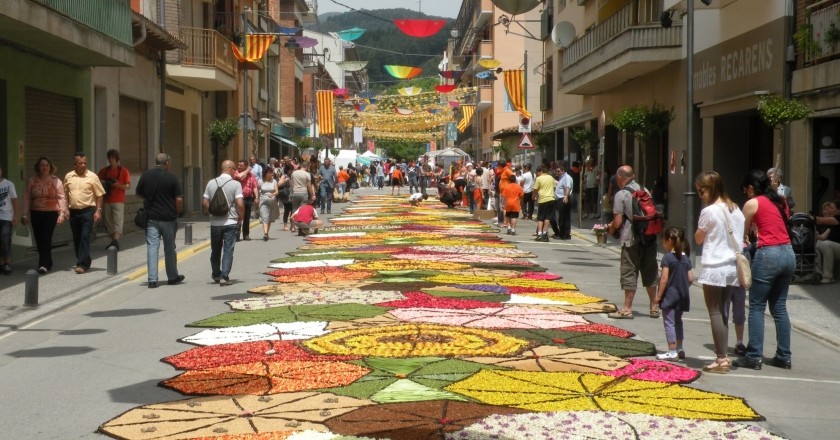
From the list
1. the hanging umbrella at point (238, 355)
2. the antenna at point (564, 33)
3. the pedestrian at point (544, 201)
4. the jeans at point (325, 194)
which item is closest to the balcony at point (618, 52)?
the antenna at point (564, 33)

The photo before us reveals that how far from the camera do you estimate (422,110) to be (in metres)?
81.9

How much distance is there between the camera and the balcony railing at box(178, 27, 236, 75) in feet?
109

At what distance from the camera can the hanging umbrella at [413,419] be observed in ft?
22.5

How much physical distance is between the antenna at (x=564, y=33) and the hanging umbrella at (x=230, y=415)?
108ft

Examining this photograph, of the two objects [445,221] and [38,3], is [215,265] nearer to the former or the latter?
[38,3]

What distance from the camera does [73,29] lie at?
19.4m

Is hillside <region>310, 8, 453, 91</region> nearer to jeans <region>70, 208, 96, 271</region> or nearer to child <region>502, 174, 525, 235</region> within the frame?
child <region>502, 174, 525, 235</region>

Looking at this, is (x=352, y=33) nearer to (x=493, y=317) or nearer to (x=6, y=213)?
(x=6, y=213)

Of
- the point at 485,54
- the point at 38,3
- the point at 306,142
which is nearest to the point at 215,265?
the point at 38,3

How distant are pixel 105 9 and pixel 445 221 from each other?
13880 mm

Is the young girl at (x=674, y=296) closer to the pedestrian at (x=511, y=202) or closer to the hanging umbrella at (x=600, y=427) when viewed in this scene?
A: the hanging umbrella at (x=600, y=427)

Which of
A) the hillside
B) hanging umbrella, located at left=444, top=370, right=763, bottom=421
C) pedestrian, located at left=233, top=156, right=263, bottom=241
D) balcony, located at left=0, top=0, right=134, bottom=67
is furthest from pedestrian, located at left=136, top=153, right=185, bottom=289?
the hillside

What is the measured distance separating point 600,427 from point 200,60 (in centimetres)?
2832

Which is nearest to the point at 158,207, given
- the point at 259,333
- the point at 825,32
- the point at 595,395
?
the point at 259,333
